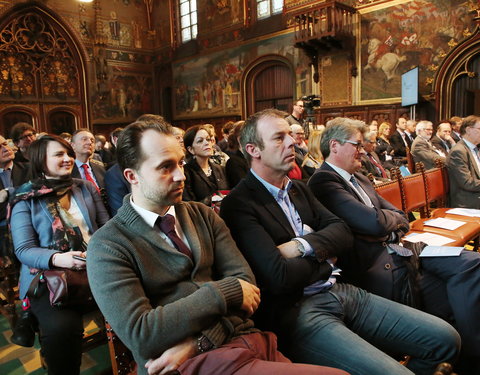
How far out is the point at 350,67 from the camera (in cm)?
1109

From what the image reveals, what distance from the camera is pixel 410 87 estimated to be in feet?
32.4

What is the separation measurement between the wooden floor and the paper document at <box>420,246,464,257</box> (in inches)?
87.6

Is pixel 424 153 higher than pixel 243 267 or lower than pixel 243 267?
higher

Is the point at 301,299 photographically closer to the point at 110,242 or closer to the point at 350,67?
the point at 110,242

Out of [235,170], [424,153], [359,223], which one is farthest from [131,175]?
[424,153]

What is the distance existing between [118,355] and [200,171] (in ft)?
8.66

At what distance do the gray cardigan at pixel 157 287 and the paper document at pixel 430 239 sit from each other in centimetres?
174

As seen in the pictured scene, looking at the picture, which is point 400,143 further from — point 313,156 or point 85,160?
point 85,160

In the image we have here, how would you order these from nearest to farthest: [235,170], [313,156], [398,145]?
[235,170] < [313,156] < [398,145]

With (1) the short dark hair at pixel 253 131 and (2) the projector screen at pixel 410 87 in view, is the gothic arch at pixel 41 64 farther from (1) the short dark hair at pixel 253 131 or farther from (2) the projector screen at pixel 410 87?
(1) the short dark hair at pixel 253 131

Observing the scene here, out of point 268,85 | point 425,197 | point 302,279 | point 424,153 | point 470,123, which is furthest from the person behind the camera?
point 268,85

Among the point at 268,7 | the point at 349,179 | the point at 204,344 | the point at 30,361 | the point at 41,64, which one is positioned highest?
the point at 268,7

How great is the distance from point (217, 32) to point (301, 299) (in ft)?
47.4

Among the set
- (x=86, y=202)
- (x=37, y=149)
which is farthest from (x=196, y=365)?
(x=37, y=149)
